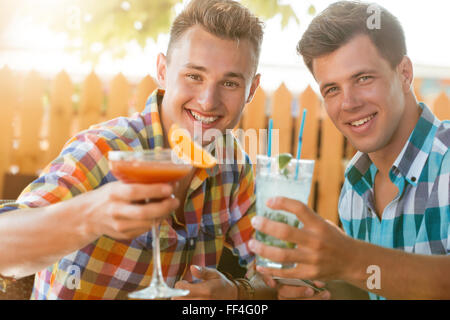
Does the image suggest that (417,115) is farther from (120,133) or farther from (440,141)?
(120,133)

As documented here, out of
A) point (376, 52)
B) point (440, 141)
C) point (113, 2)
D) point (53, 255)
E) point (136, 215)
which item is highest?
point (113, 2)

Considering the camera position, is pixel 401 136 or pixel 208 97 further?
pixel 401 136

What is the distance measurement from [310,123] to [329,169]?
546 millimetres

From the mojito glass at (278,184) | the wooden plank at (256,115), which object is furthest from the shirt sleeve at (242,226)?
the wooden plank at (256,115)

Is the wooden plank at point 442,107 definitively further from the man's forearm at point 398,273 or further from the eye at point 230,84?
the man's forearm at point 398,273

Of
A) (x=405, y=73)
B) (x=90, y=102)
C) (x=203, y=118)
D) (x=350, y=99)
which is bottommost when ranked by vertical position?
(x=203, y=118)

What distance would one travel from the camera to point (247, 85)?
2088 mm

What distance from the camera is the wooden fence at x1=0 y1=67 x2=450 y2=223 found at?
5.19m

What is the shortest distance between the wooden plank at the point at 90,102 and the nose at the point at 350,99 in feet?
11.7

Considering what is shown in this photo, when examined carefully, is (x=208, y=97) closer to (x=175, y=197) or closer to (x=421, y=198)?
(x=175, y=197)

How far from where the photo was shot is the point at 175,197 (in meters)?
1.93

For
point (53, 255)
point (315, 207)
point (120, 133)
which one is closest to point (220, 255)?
point (120, 133)

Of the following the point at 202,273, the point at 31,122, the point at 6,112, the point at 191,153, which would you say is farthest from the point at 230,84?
the point at 6,112

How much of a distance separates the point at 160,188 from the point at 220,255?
1094 mm
